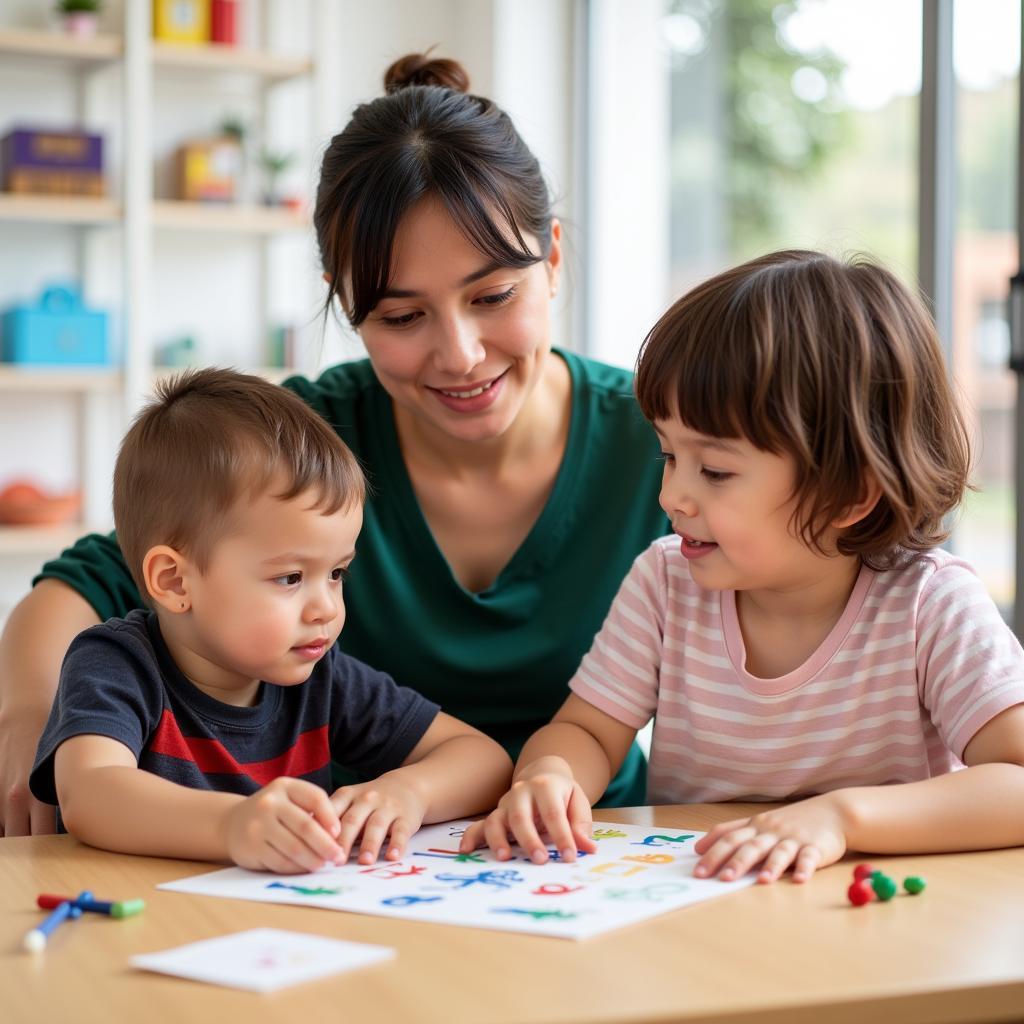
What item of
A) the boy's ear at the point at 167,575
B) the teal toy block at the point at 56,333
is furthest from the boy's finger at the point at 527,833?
the teal toy block at the point at 56,333

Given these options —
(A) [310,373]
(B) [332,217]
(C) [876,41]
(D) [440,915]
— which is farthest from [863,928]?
(A) [310,373]

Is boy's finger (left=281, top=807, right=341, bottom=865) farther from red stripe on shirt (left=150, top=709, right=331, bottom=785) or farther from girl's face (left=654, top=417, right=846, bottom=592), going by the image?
girl's face (left=654, top=417, right=846, bottom=592)

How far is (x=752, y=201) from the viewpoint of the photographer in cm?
392

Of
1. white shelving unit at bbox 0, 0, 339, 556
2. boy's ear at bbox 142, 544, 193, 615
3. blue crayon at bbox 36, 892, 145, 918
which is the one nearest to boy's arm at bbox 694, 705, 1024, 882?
blue crayon at bbox 36, 892, 145, 918

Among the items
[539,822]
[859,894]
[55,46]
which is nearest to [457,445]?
[539,822]

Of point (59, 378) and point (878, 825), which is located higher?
point (59, 378)

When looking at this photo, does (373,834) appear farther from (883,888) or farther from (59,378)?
(59,378)

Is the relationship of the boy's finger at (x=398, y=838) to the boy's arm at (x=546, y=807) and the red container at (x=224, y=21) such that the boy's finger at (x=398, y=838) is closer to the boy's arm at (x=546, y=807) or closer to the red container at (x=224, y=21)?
the boy's arm at (x=546, y=807)

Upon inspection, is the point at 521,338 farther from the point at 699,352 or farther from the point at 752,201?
the point at 752,201

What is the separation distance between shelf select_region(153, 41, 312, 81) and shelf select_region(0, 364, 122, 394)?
0.81 meters

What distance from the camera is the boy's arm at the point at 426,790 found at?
3.44 feet

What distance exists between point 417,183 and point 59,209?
2.42 m

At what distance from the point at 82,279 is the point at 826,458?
119 inches

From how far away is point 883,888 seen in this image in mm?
911
